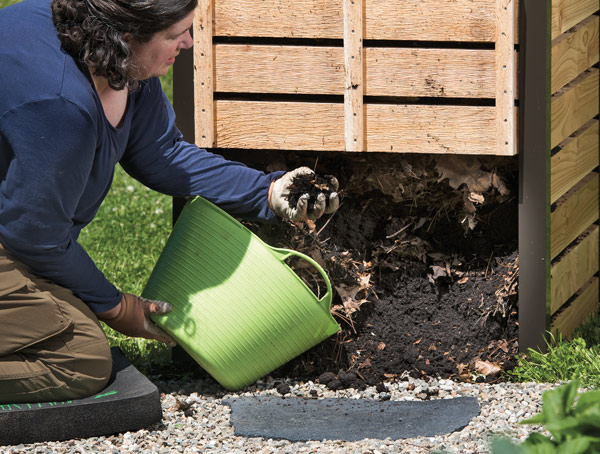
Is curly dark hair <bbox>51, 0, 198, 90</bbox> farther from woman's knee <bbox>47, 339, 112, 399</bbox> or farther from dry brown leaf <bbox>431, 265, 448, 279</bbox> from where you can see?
dry brown leaf <bbox>431, 265, 448, 279</bbox>

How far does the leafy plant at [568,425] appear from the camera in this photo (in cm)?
156

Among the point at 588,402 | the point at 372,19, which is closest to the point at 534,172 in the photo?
the point at 372,19

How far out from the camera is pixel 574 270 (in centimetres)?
378

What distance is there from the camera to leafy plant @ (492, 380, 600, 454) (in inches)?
61.4

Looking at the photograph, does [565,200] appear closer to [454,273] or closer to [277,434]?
[454,273]

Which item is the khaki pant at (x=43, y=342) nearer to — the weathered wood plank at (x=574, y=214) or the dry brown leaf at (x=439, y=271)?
the dry brown leaf at (x=439, y=271)

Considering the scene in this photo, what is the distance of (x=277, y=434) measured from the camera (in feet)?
9.30

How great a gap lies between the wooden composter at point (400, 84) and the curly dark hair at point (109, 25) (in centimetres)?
65

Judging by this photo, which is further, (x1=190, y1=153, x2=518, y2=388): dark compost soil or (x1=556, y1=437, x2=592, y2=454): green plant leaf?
(x1=190, y1=153, x2=518, y2=388): dark compost soil

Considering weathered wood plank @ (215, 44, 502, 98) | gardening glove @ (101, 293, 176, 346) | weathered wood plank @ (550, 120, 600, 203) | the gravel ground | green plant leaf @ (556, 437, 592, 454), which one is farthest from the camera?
weathered wood plank @ (550, 120, 600, 203)

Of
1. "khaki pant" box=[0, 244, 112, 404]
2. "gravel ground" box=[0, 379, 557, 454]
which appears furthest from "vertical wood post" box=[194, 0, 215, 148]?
"gravel ground" box=[0, 379, 557, 454]

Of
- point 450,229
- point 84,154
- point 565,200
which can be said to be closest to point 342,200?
point 450,229

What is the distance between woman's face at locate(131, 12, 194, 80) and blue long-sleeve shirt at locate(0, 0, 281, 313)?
17 cm

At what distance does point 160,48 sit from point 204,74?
23.0 inches
